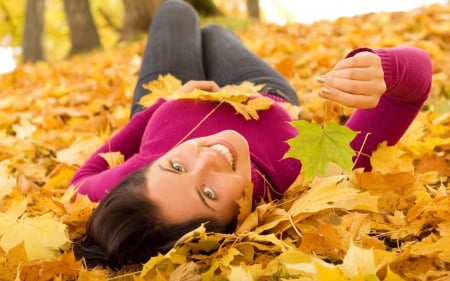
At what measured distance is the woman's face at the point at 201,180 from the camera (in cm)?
141

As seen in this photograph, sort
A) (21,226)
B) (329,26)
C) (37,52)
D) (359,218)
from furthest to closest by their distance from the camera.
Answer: (37,52), (329,26), (21,226), (359,218)

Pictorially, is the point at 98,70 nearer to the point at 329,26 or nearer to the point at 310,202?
the point at 329,26

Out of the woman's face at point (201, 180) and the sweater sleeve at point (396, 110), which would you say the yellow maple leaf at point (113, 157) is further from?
the sweater sleeve at point (396, 110)

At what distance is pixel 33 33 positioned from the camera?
9.70 m

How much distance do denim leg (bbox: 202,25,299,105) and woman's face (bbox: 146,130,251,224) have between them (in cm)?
102

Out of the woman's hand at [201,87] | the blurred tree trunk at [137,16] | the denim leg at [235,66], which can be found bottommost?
the blurred tree trunk at [137,16]

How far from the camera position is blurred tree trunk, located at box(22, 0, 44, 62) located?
950 cm

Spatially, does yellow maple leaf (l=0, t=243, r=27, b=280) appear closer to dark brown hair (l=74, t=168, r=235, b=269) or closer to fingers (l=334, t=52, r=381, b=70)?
dark brown hair (l=74, t=168, r=235, b=269)

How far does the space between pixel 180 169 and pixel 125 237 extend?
0.24 meters

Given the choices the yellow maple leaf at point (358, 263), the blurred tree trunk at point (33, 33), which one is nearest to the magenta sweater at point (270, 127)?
the yellow maple leaf at point (358, 263)

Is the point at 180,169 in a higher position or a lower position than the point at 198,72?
higher

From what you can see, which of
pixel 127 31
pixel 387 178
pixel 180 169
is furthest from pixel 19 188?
pixel 127 31

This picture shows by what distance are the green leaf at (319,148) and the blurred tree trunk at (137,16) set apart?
7366 mm

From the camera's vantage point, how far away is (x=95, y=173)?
84.1 inches
